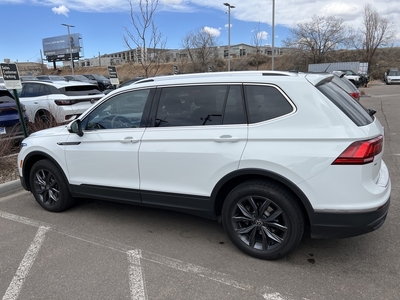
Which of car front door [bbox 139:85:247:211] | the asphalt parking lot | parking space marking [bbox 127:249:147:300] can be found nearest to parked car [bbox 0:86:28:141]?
the asphalt parking lot

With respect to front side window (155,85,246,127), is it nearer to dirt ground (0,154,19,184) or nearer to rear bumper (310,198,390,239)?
rear bumper (310,198,390,239)

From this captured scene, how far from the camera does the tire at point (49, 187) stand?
14.0 feet

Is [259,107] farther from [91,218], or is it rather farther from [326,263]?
[91,218]

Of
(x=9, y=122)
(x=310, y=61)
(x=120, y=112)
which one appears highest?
(x=310, y=61)

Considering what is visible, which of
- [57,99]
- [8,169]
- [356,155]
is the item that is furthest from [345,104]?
[57,99]

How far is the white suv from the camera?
8.89 ft

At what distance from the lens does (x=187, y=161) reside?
10.6ft

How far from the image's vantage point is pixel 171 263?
312 centimetres

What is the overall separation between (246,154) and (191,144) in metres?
0.58

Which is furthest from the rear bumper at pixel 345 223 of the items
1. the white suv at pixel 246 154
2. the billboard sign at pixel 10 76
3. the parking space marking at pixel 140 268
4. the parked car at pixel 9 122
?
the parked car at pixel 9 122

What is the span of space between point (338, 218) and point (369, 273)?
0.63m

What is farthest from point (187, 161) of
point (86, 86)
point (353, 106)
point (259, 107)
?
point (86, 86)

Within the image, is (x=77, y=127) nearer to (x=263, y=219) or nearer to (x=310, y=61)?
(x=263, y=219)

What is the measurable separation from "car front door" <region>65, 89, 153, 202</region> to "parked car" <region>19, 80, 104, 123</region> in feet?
16.0
